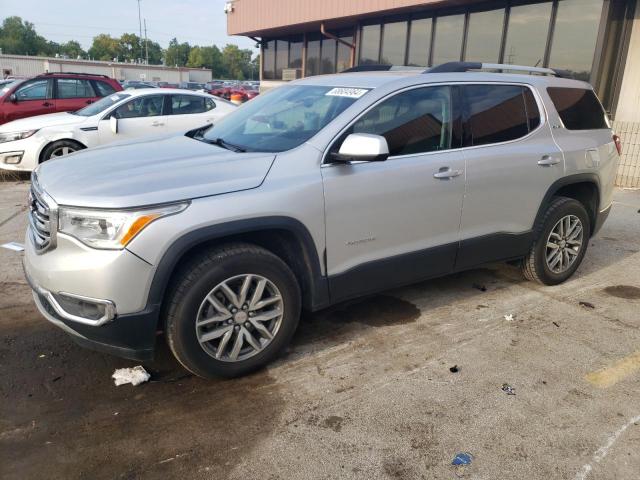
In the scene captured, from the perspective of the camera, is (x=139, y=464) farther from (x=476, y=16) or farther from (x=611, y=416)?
(x=476, y=16)

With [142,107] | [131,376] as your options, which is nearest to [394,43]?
[142,107]

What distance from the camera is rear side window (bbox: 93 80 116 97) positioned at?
37.0ft

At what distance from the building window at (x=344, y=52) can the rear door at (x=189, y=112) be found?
26.3 feet

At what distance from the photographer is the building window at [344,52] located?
16.7 metres

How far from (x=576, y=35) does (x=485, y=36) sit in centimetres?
214

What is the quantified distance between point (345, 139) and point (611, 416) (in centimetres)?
218

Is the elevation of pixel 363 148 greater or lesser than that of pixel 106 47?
lesser

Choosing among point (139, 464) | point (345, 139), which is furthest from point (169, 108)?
point (139, 464)

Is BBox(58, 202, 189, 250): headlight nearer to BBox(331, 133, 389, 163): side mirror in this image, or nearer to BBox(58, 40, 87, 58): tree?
BBox(331, 133, 389, 163): side mirror

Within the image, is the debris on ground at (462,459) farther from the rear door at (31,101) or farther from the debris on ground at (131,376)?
the rear door at (31,101)

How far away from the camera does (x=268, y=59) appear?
72.5ft

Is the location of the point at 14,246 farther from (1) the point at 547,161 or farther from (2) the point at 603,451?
(2) the point at 603,451

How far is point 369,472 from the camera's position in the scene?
250 centimetres

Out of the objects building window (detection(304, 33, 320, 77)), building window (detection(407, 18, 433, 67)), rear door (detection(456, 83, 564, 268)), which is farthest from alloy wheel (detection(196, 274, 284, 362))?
building window (detection(304, 33, 320, 77))
